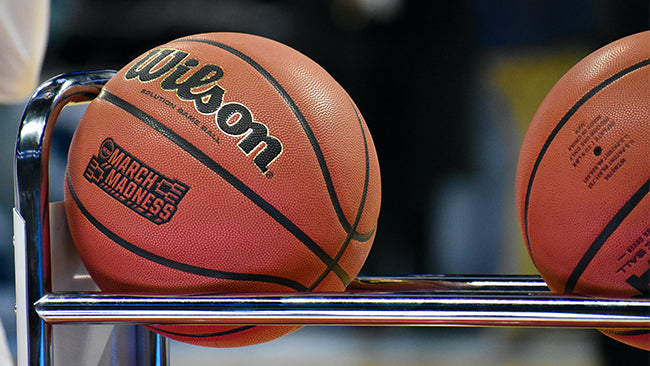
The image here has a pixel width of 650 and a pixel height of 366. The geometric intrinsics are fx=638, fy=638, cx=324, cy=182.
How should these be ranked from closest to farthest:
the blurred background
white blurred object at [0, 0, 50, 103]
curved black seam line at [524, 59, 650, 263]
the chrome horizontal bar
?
the chrome horizontal bar → curved black seam line at [524, 59, 650, 263] → white blurred object at [0, 0, 50, 103] → the blurred background

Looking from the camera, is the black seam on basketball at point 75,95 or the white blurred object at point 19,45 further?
the white blurred object at point 19,45

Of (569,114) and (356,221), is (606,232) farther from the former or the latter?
(356,221)

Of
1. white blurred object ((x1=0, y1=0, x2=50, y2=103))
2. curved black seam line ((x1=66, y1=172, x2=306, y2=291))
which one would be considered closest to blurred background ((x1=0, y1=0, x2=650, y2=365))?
white blurred object ((x1=0, y1=0, x2=50, y2=103))

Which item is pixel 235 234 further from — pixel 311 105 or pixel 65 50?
pixel 65 50

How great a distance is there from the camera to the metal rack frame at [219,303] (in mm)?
492

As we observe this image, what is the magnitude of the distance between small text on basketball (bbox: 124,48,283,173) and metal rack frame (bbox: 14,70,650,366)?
9cm

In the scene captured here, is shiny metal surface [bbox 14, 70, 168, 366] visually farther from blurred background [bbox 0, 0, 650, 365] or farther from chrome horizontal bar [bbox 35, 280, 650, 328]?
blurred background [bbox 0, 0, 650, 365]

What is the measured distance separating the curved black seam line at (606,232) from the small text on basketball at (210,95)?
0.30 meters

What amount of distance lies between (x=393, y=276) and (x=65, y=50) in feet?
6.96

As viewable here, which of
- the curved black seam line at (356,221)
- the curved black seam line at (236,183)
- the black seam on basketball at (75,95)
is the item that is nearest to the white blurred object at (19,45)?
the black seam on basketball at (75,95)

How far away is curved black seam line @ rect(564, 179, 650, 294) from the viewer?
551 millimetres

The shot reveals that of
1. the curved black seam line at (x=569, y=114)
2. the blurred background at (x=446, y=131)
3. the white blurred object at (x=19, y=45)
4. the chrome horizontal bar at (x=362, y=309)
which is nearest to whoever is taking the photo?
the chrome horizontal bar at (x=362, y=309)

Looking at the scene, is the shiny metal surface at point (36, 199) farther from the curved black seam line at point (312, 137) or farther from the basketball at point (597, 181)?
the basketball at point (597, 181)

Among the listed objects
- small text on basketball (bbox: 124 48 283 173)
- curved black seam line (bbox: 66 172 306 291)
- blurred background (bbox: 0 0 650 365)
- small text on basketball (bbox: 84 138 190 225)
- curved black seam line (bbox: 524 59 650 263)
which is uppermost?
blurred background (bbox: 0 0 650 365)
